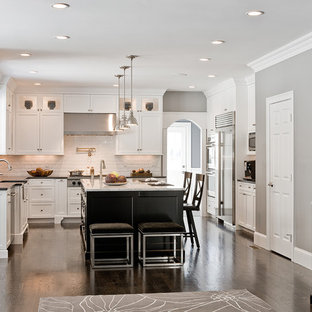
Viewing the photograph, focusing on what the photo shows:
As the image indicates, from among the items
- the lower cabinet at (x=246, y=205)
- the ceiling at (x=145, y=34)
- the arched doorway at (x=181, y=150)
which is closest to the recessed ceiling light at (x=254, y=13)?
the ceiling at (x=145, y=34)

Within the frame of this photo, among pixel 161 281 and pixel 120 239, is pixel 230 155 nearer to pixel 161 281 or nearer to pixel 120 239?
pixel 120 239

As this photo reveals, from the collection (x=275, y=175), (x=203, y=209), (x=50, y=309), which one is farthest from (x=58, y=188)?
(x=50, y=309)

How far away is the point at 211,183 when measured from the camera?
1062cm

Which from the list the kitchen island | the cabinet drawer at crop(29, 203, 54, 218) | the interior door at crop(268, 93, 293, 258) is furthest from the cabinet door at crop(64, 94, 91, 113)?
the interior door at crop(268, 93, 293, 258)

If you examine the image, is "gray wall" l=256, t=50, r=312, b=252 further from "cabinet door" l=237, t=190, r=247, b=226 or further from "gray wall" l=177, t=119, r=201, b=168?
"gray wall" l=177, t=119, r=201, b=168

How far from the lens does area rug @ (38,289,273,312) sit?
4.37 metres

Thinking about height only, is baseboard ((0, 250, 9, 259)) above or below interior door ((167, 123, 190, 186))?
below

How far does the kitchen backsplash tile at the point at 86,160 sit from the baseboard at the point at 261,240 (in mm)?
3737

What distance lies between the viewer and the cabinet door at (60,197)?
10.2 metres

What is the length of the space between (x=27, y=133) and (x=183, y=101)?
3.35 metres

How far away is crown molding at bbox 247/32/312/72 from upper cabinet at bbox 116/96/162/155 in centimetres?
329

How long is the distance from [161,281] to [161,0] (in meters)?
2.83

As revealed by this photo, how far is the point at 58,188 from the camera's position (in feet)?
33.4

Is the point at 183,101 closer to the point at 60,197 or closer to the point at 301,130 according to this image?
the point at 60,197
